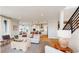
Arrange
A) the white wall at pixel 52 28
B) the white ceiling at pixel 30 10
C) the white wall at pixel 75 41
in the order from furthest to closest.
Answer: the white wall at pixel 52 28 < the white ceiling at pixel 30 10 < the white wall at pixel 75 41

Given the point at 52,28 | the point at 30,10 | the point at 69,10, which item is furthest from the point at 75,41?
the point at 52,28

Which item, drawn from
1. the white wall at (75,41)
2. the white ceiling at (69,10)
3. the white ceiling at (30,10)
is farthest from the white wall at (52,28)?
the white wall at (75,41)

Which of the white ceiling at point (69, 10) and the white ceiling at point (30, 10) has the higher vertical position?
the white ceiling at point (30, 10)

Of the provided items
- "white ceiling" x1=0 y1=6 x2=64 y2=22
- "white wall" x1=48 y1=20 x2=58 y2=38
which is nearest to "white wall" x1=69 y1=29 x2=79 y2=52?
"white ceiling" x1=0 y1=6 x2=64 y2=22

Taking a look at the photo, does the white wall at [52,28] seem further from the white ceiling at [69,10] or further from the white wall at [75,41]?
the white wall at [75,41]

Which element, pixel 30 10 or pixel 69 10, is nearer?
pixel 69 10

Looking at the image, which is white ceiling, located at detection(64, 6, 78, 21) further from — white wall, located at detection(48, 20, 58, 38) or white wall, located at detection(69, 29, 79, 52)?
white wall, located at detection(48, 20, 58, 38)

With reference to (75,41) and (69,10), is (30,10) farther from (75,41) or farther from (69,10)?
(75,41)

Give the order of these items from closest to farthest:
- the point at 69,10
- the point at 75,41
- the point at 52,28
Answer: the point at 75,41, the point at 69,10, the point at 52,28

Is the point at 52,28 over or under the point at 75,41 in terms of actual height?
over

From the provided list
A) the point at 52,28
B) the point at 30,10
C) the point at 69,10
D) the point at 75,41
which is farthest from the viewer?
the point at 52,28

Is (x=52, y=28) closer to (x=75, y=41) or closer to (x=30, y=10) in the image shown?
(x=30, y=10)

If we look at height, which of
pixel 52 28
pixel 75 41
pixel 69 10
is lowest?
pixel 75 41
